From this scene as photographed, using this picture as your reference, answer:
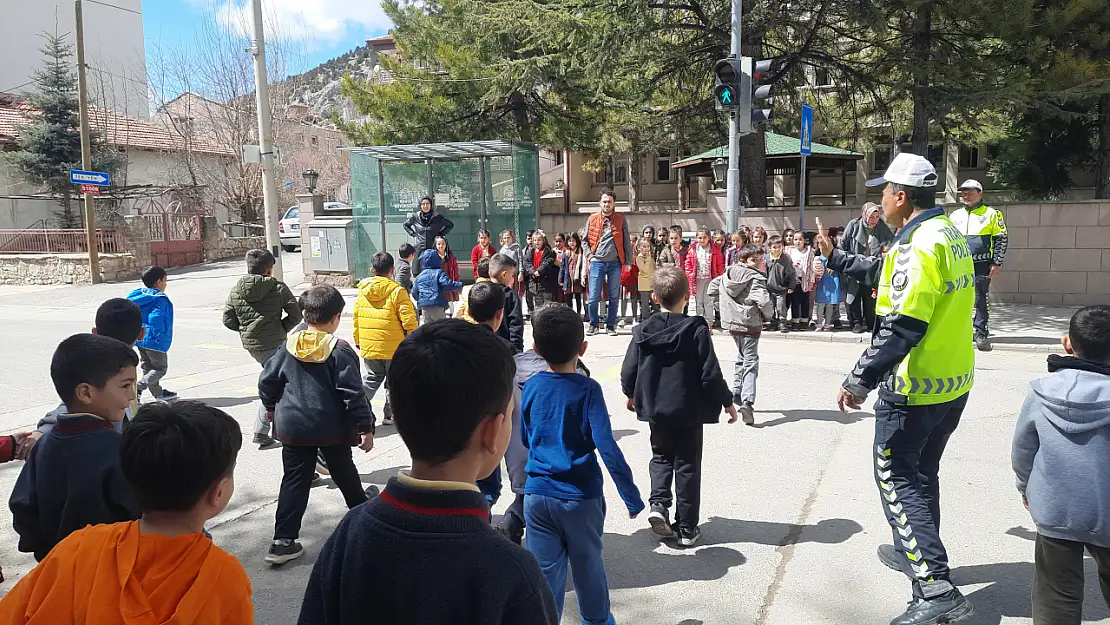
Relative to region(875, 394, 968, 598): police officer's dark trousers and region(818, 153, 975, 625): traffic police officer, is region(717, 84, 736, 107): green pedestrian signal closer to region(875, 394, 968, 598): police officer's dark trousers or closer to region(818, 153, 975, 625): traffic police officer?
region(818, 153, 975, 625): traffic police officer

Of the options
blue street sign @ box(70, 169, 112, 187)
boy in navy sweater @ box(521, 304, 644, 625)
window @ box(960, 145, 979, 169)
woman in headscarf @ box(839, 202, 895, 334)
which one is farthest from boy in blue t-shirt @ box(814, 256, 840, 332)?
window @ box(960, 145, 979, 169)

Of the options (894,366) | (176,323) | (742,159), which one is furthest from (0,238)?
(894,366)

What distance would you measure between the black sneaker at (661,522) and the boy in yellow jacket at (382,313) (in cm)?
283

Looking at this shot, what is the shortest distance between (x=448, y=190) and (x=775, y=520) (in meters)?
14.5

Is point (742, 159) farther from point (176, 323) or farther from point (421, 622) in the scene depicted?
point (421, 622)

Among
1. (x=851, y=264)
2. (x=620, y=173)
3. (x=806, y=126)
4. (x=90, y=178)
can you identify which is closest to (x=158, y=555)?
(x=851, y=264)

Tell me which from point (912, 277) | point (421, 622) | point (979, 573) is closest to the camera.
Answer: point (421, 622)

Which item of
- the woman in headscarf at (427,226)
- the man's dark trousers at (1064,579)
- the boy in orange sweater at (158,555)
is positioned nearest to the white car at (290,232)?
the woman in headscarf at (427,226)

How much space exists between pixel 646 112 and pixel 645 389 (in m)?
14.6

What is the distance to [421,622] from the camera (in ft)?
4.86

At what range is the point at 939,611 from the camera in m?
3.32

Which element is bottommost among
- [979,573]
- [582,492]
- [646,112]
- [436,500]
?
[979,573]

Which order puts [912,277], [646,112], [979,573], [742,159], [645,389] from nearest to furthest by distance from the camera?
1. [912,277]
2. [979,573]
3. [645,389]
4. [742,159]
5. [646,112]

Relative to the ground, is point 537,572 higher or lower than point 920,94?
lower
